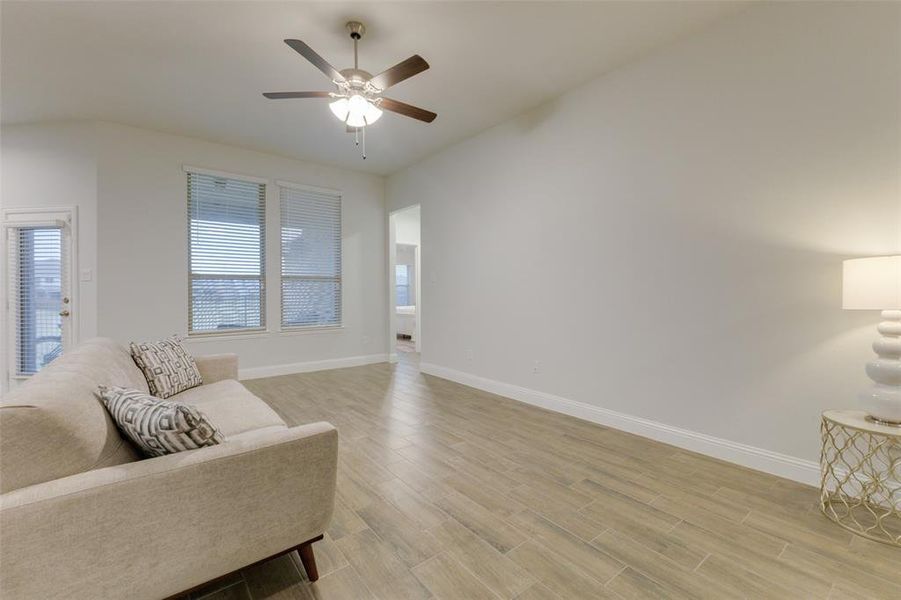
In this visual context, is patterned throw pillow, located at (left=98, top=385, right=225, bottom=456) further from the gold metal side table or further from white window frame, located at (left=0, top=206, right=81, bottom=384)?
white window frame, located at (left=0, top=206, right=81, bottom=384)

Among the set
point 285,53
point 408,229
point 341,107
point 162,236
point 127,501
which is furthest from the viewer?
point 408,229

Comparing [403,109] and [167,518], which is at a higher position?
[403,109]

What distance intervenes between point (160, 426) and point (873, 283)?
10.6 feet

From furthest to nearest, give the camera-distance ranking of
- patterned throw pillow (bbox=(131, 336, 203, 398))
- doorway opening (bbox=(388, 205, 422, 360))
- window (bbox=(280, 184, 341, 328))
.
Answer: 1. doorway opening (bbox=(388, 205, 422, 360))
2. window (bbox=(280, 184, 341, 328))
3. patterned throw pillow (bbox=(131, 336, 203, 398))

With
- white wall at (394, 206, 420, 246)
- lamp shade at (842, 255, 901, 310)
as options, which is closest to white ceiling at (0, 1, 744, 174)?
lamp shade at (842, 255, 901, 310)

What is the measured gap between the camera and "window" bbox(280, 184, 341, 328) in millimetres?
5410

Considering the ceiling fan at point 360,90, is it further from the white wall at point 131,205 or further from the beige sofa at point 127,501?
the white wall at point 131,205

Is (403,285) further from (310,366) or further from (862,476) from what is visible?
(862,476)

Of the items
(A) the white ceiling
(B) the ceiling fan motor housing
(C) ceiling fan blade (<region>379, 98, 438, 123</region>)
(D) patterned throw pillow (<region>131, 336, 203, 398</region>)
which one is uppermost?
(A) the white ceiling

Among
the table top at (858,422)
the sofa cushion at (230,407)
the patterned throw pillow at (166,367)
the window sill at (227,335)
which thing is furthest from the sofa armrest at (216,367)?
the table top at (858,422)

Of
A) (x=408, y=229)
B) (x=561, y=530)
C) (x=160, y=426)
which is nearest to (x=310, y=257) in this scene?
(x=408, y=229)

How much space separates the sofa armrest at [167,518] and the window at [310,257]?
4.37m

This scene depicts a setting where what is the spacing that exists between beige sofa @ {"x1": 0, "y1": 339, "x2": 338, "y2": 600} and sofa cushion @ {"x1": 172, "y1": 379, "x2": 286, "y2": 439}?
1.95 ft

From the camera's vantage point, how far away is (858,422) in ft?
6.31
